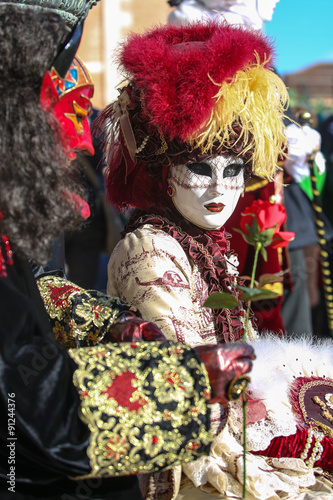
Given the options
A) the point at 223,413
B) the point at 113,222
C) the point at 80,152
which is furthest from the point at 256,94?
the point at 113,222

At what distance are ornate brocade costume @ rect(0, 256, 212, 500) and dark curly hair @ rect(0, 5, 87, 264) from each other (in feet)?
0.39

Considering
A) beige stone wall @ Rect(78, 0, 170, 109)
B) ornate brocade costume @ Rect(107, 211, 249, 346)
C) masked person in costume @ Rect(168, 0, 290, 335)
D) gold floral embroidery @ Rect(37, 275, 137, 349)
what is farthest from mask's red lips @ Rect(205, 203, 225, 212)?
beige stone wall @ Rect(78, 0, 170, 109)

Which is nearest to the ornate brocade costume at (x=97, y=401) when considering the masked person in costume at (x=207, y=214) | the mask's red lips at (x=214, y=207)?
the masked person in costume at (x=207, y=214)

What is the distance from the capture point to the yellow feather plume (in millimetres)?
1843

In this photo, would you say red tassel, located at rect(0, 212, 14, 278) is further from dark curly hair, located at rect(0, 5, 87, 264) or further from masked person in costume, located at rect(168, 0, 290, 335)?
masked person in costume, located at rect(168, 0, 290, 335)

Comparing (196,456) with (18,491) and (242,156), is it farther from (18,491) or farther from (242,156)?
(242,156)

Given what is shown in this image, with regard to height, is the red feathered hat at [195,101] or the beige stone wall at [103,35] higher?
the beige stone wall at [103,35]

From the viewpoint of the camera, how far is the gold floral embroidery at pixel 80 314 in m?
1.57

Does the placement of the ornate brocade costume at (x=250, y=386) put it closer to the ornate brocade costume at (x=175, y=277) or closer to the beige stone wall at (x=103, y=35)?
the ornate brocade costume at (x=175, y=277)

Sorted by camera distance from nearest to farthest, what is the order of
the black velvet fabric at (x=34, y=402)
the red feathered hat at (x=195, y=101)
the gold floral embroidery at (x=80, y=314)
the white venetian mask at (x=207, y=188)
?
the black velvet fabric at (x=34, y=402)
the gold floral embroidery at (x=80, y=314)
the red feathered hat at (x=195, y=101)
the white venetian mask at (x=207, y=188)

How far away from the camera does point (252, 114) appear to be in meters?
1.89

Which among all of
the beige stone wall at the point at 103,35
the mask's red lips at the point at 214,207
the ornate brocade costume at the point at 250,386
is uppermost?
the beige stone wall at the point at 103,35

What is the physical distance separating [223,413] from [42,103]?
964mm

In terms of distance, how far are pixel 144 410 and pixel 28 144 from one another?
1.96 feet
